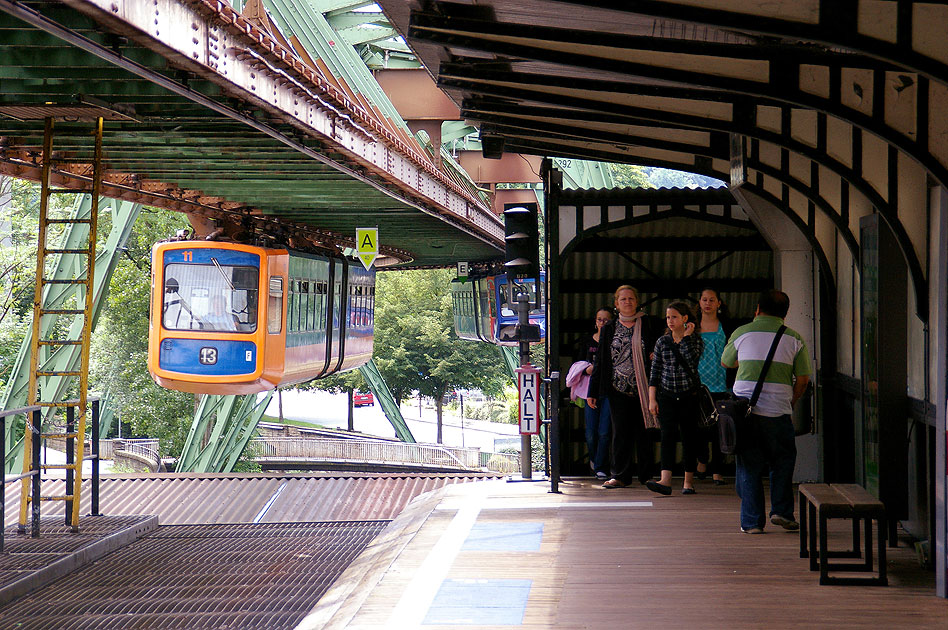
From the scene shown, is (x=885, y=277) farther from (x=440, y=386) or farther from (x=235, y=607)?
(x=440, y=386)

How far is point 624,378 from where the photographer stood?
9398 mm

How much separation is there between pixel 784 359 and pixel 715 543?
1300 mm

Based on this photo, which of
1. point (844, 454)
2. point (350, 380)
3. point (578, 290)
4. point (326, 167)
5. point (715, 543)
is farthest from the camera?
point (350, 380)

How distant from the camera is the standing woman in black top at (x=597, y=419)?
389 inches

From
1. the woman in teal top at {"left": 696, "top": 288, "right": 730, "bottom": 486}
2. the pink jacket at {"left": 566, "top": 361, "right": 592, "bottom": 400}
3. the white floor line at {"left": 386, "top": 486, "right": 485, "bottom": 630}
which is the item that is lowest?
A: the white floor line at {"left": 386, "top": 486, "right": 485, "bottom": 630}

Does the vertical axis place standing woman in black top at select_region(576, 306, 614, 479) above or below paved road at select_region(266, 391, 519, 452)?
above

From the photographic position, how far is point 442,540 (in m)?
7.58

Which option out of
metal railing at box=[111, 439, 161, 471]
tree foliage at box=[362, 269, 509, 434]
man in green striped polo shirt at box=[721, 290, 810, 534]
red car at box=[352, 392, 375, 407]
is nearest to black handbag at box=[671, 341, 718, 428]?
man in green striped polo shirt at box=[721, 290, 810, 534]

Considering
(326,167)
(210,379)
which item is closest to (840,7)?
(326,167)

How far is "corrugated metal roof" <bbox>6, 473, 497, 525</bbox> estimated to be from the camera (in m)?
14.1

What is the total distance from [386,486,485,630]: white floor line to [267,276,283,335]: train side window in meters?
8.72

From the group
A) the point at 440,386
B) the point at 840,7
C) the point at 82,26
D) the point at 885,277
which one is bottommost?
the point at 440,386

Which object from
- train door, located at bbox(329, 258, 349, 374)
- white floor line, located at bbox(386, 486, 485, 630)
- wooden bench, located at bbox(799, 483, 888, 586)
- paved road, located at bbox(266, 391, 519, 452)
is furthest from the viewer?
paved road, located at bbox(266, 391, 519, 452)

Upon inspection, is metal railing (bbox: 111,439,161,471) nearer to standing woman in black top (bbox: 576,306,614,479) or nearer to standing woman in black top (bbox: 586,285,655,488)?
standing woman in black top (bbox: 576,306,614,479)
